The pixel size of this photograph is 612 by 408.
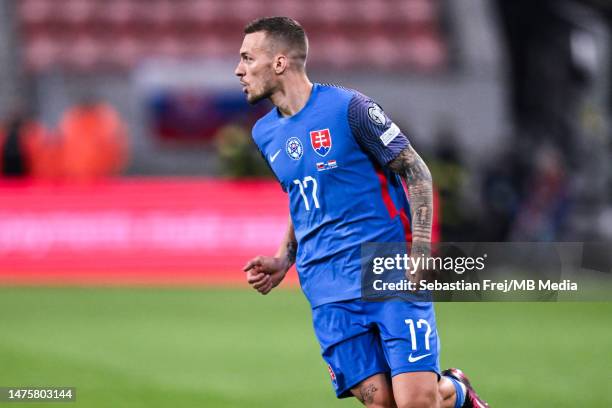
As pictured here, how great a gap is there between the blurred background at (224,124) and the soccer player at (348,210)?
695 centimetres

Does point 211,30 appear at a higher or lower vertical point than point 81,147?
higher

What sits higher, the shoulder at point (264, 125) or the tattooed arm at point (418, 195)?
the shoulder at point (264, 125)

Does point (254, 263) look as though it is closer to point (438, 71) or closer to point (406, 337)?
point (406, 337)

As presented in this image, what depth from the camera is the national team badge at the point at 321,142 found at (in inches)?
214

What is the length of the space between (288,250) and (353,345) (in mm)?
779

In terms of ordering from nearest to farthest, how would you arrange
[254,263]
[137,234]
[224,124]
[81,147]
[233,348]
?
[254,263] < [233,348] < [137,234] < [81,147] < [224,124]

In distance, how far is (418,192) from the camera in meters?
5.27

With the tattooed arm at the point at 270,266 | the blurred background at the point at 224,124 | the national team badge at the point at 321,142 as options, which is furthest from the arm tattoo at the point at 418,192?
the blurred background at the point at 224,124

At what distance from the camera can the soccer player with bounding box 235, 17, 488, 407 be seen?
5.29 metres

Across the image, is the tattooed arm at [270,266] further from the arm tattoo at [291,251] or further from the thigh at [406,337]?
the thigh at [406,337]

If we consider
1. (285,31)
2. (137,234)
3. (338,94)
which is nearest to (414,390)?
(338,94)

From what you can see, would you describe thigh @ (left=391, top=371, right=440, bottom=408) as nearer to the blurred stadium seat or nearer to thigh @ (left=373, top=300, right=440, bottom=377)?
thigh @ (left=373, top=300, right=440, bottom=377)

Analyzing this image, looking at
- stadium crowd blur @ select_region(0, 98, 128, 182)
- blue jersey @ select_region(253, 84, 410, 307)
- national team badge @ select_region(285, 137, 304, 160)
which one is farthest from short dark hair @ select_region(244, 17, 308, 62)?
stadium crowd blur @ select_region(0, 98, 128, 182)

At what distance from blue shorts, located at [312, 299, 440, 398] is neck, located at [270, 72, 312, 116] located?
982 millimetres
